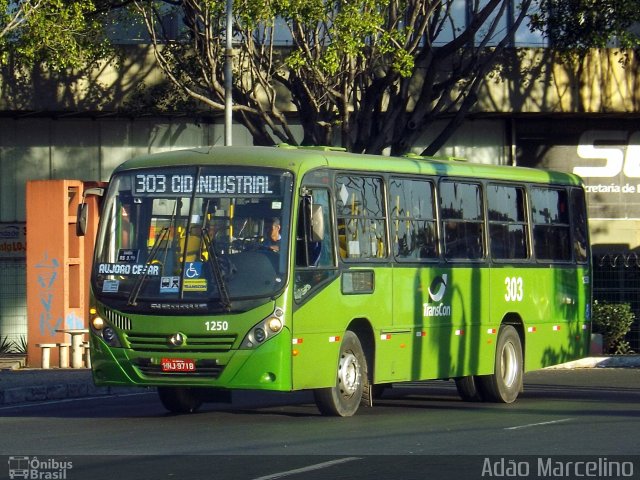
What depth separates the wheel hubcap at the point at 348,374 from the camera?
581 inches

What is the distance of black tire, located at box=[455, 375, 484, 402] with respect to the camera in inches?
696

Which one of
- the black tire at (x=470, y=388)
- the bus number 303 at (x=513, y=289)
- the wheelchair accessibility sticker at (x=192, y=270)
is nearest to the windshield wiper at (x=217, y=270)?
the wheelchair accessibility sticker at (x=192, y=270)

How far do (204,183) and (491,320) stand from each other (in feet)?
15.7

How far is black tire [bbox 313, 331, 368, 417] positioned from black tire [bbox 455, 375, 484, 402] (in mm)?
2821

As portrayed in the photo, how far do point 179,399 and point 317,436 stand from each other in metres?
3.22

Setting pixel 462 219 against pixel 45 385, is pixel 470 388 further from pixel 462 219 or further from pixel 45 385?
pixel 45 385

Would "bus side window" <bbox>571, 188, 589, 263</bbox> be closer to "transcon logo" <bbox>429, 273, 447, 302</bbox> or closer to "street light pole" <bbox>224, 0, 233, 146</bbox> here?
"transcon logo" <bbox>429, 273, 447, 302</bbox>

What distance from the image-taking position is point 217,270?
1397 centimetres

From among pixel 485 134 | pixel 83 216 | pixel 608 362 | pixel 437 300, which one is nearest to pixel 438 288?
pixel 437 300

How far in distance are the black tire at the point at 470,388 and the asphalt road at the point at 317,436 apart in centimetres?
17
